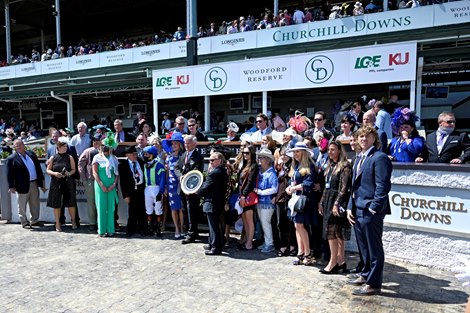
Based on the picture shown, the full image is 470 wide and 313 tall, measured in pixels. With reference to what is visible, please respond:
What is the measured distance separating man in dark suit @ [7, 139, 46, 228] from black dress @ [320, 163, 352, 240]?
6332 millimetres

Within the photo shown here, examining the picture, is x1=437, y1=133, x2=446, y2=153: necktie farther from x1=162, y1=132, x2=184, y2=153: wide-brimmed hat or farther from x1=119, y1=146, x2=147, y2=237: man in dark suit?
x1=119, y1=146, x2=147, y2=237: man in dark suit

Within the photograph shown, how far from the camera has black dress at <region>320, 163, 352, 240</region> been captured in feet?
15.4

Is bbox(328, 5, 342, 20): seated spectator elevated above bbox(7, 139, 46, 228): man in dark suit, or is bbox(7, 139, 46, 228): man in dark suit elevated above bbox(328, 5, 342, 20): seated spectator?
bbox(328, 5, 342, 20): seated spectator

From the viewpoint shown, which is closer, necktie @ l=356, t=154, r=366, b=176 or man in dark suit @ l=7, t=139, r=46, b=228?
necktie @ l=356, t=154, r=366, b=176

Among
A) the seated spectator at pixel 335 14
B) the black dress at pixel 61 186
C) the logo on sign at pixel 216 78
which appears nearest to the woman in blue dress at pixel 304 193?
the black dress at pixel 61 186

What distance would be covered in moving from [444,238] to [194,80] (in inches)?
334

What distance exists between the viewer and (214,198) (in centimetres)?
593

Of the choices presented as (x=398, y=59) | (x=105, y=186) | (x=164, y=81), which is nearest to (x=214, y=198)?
(x=105, y=186)

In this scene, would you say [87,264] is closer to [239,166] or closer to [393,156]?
[239,166]

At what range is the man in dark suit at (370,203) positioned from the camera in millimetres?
4043

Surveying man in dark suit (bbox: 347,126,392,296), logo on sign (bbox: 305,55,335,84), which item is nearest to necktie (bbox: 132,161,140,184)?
man in dark suit (bbox: 347,126,392,296)

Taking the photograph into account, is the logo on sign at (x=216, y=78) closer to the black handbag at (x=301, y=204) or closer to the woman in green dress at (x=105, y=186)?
the woman in green dress at (x=105, y=186)

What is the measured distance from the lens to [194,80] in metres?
11.7

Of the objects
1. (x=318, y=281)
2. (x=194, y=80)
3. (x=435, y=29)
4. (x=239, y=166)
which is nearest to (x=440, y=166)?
(x=318, y=281)
